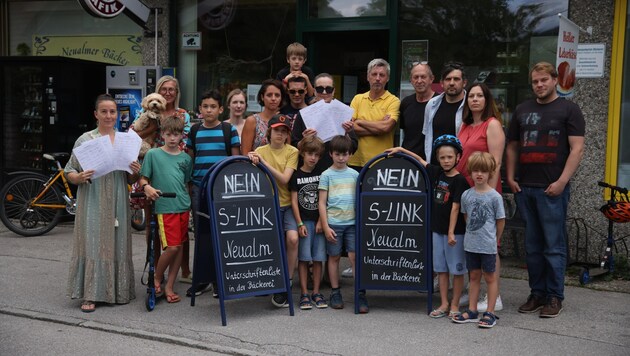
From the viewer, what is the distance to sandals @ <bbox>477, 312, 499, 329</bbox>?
5642mm

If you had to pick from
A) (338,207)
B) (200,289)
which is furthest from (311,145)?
(200,289)

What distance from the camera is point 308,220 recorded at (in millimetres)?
6273

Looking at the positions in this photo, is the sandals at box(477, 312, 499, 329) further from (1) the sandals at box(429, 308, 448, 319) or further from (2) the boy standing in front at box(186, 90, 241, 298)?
(2) the boy standing in front at box(186, 90, 241, 298)

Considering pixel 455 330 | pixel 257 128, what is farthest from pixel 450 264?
pixel 257 128

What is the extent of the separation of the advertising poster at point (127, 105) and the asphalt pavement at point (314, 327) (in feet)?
12.2

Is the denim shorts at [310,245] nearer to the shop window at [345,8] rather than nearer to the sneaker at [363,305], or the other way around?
the sneaker at [363,305]

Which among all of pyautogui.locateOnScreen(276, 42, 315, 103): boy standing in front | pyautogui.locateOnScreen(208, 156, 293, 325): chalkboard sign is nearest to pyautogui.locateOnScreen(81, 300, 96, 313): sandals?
pyautogui.locateOnScreen(208, 156, 293, 325): chalkboard sign

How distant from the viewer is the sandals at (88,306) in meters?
6.12

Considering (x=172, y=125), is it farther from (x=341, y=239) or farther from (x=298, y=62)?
(x=341, y=239)

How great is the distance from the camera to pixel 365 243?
615 cm

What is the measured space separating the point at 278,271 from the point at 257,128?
1365 mm

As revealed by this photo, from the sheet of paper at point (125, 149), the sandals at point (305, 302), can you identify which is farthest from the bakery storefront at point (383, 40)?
the sheet of paper at point (125, 149)

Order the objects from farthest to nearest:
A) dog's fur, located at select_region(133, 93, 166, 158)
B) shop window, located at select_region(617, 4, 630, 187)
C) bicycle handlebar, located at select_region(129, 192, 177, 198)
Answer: shop window, located at select_region(617, 4, 630, 187), dog's fur, located at select_region(133, 93, 166, 158), bicycle handlebar, located at select_region(129, 192, 177, 198)

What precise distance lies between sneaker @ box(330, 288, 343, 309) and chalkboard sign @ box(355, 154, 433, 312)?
0.26 m
